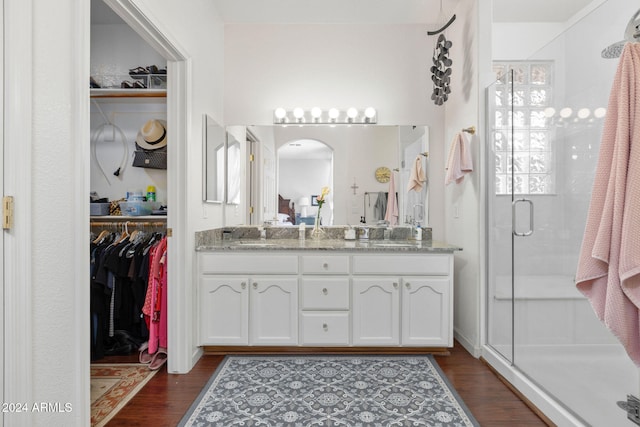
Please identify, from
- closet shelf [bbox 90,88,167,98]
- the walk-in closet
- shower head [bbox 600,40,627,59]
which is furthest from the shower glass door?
closet shelf [bbox 90,88,167,98]

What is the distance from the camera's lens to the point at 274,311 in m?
2.69

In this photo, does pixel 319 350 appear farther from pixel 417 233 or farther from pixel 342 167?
pixel 342 167

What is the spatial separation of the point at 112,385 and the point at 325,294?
1.51 metres

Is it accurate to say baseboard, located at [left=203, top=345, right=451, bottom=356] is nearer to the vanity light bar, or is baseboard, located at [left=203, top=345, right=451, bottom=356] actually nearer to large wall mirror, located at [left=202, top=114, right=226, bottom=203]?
large wall mirror, located at [left=202, top=114, right=226, bottom=203]

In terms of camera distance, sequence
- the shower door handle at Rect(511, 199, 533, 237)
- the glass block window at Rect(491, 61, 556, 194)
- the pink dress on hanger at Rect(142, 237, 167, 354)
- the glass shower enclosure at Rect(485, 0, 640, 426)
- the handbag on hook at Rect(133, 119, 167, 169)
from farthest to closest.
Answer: the handbag on hook at Rect(133, 119, 167, 169), the pink dress on hanger at Rect(142, 237, 167, 354), the shower door handle at Rect(511, 199, 533, 237), the glass block window at Rect(491, 61, 556, 194), the glass shower enclosure at Rect(485, 0, 640, 426)

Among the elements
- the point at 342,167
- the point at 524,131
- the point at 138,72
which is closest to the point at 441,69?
the point at 524,131

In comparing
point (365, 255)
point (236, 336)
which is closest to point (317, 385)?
point (236, 336)

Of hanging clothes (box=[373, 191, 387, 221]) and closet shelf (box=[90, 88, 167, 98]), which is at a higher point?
closet shelf (box=[90, 88, 167, 98])

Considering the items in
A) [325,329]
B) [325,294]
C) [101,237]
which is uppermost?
[101,237]

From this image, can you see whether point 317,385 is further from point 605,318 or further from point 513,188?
point 513,188

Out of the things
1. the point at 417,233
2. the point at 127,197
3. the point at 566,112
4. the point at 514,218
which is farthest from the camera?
the point at 417,233

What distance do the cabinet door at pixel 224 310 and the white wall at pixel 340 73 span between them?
1255 millimetres

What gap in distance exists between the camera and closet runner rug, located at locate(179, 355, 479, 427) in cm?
191

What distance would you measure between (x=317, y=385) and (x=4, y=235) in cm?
181
